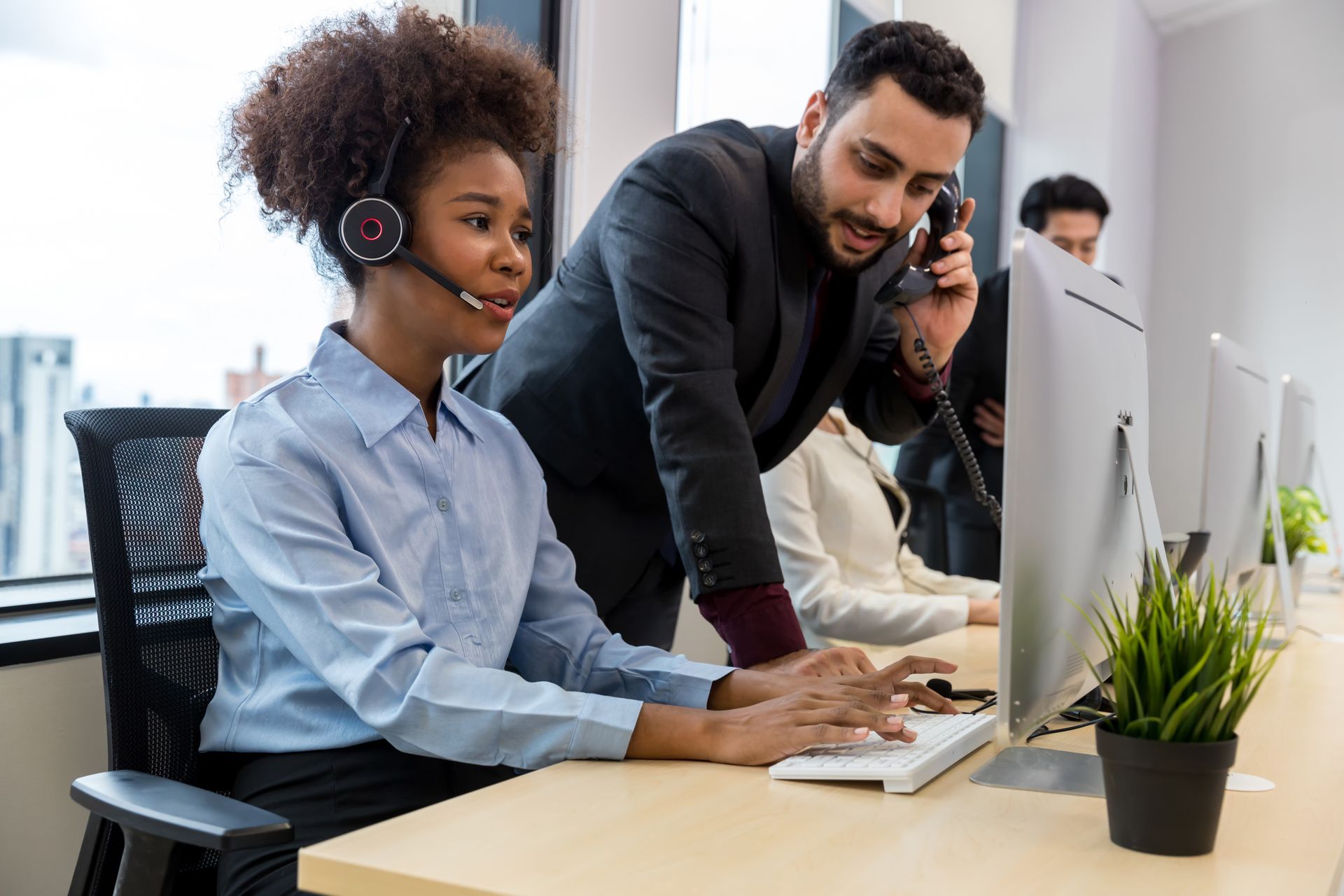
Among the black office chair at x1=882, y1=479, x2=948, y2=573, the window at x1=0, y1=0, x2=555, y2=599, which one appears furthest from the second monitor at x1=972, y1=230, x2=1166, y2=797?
the black office chair at x1=882, y1=479, x2=948, y2=573

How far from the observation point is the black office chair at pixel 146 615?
106 cm

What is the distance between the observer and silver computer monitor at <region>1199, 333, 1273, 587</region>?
69.4 inches

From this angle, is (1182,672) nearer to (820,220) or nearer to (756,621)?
(756,621)

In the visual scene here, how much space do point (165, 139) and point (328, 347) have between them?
30.8 inches

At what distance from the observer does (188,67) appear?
6.03 feet

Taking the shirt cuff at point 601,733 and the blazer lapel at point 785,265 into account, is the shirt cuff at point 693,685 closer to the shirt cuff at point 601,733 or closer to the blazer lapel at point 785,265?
the shirt cuff at point 601,733

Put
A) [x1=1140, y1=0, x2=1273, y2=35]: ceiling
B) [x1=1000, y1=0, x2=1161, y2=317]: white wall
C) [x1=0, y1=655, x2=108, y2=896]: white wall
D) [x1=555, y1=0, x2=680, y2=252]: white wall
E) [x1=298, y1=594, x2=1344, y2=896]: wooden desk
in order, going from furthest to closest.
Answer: [x1=1140, y1=0, x2=1273, y2=35]: ceiling < [x1=1000, y1=0, x2=1161, y2=317]: white wall < [x1=555, y1=0, x2=680, y2=252]: white wall < [x1=0, y1=655, x2=108, y2=896]: white wall < [x1=298, y1=594, x2=1344, y2=896]: wooden desk

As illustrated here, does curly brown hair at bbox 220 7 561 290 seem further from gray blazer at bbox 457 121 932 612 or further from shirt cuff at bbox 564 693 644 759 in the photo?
shirt cuff at bbox 564 693 644 759

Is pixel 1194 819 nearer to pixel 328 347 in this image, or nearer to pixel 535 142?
pixel 328 347

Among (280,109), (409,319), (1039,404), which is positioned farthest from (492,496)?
(1039,404)

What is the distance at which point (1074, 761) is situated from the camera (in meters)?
1.10

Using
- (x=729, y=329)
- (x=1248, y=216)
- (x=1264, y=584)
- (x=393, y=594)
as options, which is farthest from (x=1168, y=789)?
(x=1248, y=216)

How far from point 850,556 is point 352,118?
4.61 feet

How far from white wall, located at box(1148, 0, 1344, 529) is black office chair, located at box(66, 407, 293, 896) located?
4071 millimetres
